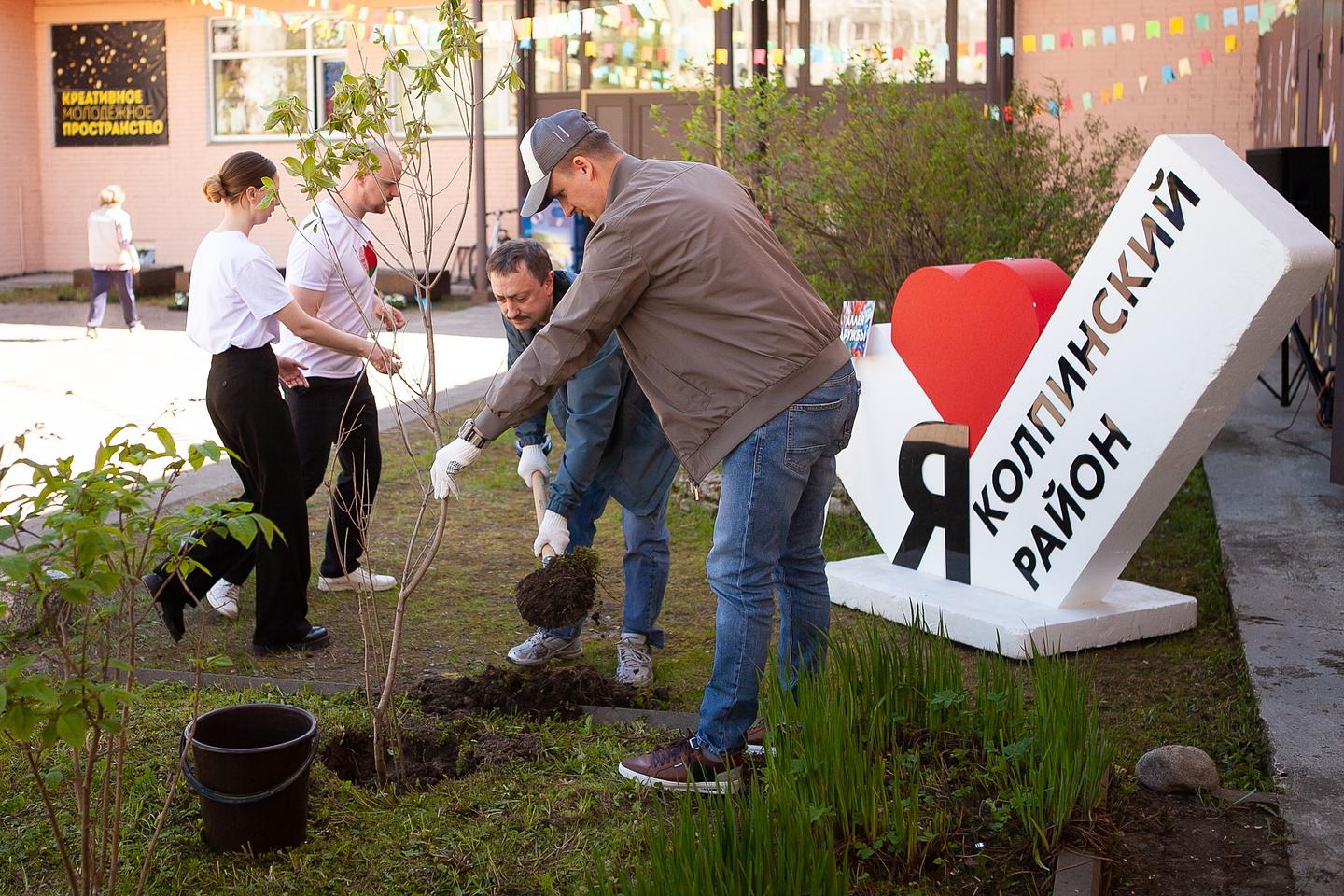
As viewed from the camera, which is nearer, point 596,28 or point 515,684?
point 515,684

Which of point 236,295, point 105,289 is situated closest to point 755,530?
point 236,295

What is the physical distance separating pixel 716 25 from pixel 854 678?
12258 millimetres

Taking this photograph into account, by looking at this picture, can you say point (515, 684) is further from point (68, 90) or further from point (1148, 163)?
point (68, 90)

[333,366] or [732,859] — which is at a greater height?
[333,366]

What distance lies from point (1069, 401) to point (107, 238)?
12165mm

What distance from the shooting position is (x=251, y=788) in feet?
10.0

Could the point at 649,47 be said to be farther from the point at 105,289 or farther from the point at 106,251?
the point at 105,289

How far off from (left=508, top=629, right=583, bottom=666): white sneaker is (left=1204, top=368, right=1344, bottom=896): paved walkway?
2209mm

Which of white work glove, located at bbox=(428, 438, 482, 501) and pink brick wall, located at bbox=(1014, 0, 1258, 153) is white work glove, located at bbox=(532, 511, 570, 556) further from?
pink brick wall, located at bbox=(1014, 0, 1258, 153)

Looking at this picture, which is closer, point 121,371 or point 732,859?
point 732,859

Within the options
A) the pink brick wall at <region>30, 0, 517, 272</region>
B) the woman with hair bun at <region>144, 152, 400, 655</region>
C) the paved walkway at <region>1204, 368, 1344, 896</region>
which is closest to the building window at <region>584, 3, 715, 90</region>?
the pink brick wall at <region>30, 0, 517, 272</region>

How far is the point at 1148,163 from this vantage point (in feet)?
13.5

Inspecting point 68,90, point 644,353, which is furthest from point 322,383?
point 68,90

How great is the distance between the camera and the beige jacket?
3180mm
